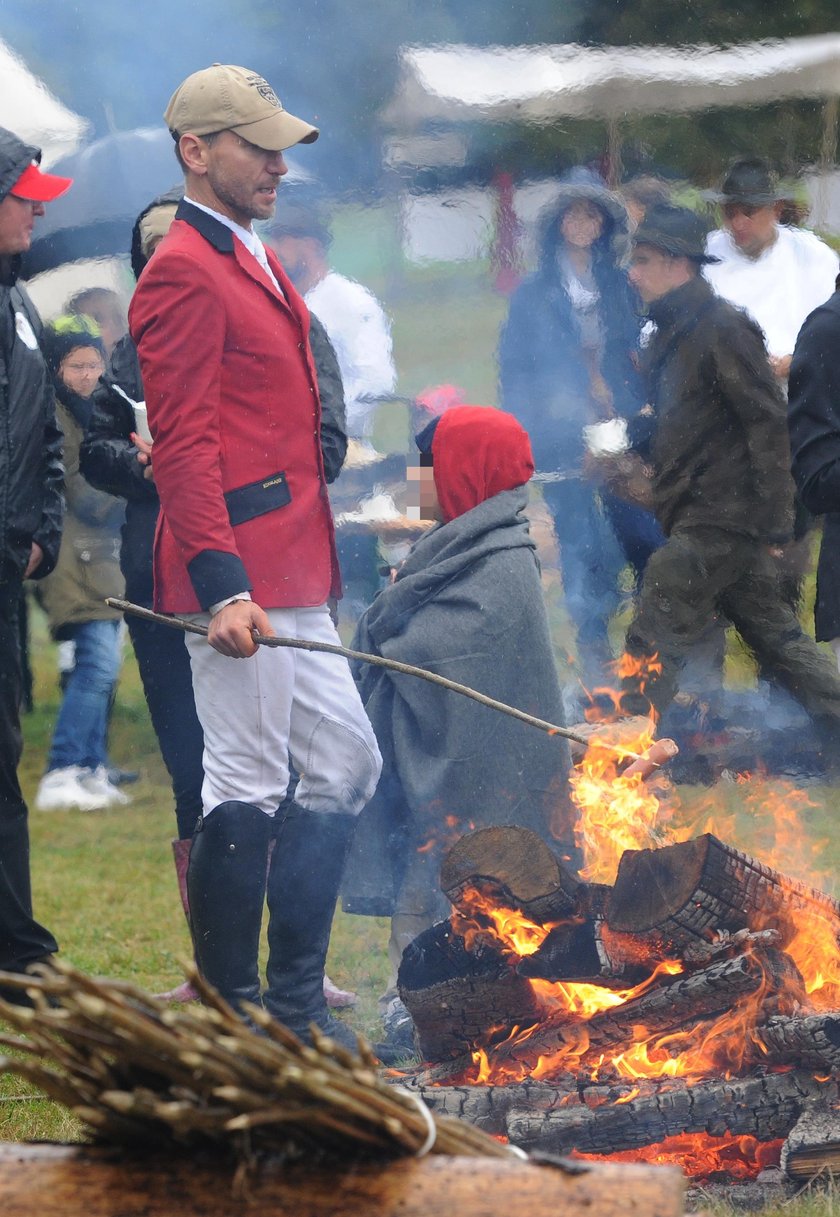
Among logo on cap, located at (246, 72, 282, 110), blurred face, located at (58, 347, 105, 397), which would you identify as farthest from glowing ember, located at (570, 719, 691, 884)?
blurred face, located at (58, 347, 105, 397)

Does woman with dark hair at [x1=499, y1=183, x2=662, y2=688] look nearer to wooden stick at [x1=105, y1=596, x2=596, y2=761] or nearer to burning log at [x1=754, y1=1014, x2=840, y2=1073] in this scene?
wooden stick at [x1=105, y1=596, x2=596, y2=761]

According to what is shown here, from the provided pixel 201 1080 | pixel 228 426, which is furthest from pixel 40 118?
pixel 201 1080

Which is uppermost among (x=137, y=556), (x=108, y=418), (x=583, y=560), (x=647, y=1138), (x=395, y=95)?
(x=395, y=95)

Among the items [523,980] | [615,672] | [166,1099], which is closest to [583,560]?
[615,672]

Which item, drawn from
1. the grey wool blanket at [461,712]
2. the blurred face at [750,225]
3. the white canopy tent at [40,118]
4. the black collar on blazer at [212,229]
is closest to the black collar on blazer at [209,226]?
the black collar on blazer at [212,229]

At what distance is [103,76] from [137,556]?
270 centimetres

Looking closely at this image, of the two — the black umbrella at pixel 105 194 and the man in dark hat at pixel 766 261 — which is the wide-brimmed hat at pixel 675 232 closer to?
the man in dark hat at pixel 766 261

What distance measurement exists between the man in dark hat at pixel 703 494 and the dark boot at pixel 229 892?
2914 mm

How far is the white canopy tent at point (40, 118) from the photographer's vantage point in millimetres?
6895

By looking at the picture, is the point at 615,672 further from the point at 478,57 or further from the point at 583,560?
the point at 478,57

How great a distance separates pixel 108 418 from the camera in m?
5.09

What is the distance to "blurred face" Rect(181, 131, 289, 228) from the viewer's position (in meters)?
4.03

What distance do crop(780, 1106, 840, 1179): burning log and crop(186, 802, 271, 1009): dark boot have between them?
1.44 metres

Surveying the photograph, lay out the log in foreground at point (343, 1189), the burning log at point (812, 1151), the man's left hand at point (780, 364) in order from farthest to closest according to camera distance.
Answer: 1. the man's left hand at point (780, 364)
2. the burning log at point (812, 1151)
3. the log in foreground at point (343, 1189)
